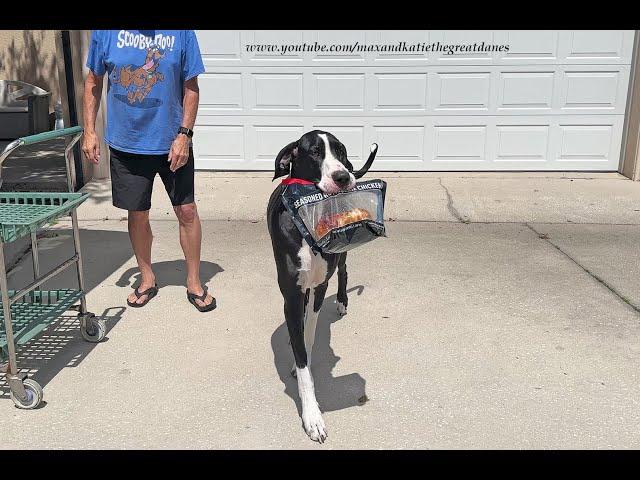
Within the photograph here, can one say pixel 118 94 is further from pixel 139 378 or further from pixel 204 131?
pixel 204 131

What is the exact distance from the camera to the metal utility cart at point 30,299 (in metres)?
2.65

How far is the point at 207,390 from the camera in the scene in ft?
9.61

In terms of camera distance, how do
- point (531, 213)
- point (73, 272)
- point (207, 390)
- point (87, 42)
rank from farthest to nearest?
point (87, 42)
point (531, 213)
point (73, 272)
point (207, 390)

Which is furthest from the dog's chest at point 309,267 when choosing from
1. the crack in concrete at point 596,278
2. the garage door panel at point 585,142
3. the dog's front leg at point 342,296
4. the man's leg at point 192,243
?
the garage door panel at point 585,142

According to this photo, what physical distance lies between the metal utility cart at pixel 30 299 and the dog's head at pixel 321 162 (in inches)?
46.1

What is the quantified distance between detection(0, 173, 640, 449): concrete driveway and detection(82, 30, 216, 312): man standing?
660 mm

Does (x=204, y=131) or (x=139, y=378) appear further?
(x=204, y=131)

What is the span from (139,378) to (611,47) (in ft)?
23.2

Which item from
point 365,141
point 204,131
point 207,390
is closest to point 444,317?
point 207,390

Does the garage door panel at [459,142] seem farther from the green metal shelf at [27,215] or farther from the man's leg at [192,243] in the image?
the green metal shelf at [27,215]

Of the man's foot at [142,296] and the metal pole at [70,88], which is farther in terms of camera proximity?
the metal pole at [70,88]

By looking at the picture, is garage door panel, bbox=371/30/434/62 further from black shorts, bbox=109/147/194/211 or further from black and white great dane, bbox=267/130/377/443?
black and white great dane, bbox=267/130/377/443

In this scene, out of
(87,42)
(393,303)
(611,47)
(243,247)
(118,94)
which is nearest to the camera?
(118,94)

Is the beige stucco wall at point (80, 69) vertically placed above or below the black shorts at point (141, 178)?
above
